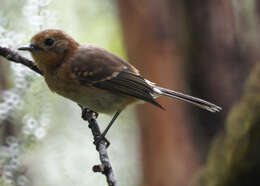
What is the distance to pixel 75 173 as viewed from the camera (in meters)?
5.02

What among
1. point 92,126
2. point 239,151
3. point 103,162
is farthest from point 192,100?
point 103,162

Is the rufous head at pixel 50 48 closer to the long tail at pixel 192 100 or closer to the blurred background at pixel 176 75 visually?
the long tail at pixel 192 100

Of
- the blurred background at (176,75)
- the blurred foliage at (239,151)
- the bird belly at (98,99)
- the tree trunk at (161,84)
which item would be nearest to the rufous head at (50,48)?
the bird belly at (98,99)

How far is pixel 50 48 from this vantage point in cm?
377

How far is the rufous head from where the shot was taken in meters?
3.61

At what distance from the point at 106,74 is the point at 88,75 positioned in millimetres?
192

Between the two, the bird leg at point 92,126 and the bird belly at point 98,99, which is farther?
the bird belly at point 98,99

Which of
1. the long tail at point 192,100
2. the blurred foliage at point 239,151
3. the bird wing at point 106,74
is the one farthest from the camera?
the long tail at point 192,100

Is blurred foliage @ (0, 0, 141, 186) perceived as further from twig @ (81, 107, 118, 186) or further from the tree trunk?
the tree trunk

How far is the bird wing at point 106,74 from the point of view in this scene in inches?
154

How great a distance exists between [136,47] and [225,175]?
3097 mm

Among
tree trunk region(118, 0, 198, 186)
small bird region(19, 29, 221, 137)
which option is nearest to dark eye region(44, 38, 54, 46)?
small bird region(19, 29, 221, 137)

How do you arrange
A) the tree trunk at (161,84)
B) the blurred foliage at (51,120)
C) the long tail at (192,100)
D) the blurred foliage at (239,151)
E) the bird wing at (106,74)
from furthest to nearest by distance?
1. the tree trunk at (161,84)
2. the long tail at (192,100)
3. the bird wing at (106,74)
4. the blurred foliage at (239,151)
5. the blurred foliage at (51,120)

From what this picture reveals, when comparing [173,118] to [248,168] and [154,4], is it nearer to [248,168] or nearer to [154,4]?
[154,4]
